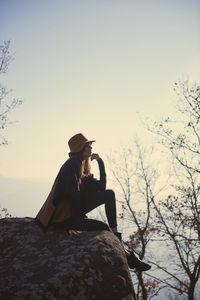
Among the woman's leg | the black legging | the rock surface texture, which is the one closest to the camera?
the rock surface texture

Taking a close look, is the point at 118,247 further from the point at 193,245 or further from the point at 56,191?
the point at 193,245

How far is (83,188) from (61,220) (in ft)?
2.46

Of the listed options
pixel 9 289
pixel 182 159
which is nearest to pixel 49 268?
pixel 9 289

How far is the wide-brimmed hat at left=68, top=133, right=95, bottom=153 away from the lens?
4.56 metres

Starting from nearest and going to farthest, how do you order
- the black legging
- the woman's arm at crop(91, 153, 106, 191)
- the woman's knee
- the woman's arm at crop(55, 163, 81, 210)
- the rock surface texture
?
the rock surface texture → the woman's arm at crop(55, 163, 81, 210) → the black legging → the woman's knee → the woman's arm at crop(91, 153, 106, 191)

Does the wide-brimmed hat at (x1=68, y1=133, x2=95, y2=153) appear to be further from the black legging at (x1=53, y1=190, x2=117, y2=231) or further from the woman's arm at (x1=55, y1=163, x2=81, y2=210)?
the black legging at (x1=53, y1=190, x2=117, y2=231)

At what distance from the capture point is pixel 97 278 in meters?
3.06

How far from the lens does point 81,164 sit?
4562 mm

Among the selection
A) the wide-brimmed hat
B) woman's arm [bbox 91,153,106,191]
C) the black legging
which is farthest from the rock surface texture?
the wide-brimmed hat

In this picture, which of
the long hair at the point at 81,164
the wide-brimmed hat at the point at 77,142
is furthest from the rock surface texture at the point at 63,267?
the wide-brimmed hat at the point at 77,142

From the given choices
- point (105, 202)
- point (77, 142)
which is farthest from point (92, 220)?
point (77, 142)

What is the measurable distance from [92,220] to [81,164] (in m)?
1.14

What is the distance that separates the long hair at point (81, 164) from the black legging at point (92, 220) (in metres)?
0.54

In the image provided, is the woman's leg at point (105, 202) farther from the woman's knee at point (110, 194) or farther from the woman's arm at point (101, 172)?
the woman's arm at point (101, 172)
